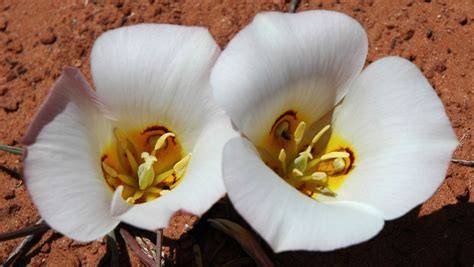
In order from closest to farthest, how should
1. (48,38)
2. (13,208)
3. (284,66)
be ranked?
(284,66) < (13,208) < (48,38)

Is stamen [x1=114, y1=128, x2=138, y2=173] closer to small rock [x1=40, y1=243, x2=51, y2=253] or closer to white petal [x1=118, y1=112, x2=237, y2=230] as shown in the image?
white petal [x1=118, y1=112, x2=237, y2=230]

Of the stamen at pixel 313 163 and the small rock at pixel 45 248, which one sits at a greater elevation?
the stamen at pixel 313 163

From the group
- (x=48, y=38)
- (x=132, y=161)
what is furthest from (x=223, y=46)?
(x=132, y=161)

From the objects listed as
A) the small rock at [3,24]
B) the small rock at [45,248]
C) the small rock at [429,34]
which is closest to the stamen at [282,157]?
the small rock at [45,248]

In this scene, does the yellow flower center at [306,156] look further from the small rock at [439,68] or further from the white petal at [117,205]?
the small rock at [439,68]

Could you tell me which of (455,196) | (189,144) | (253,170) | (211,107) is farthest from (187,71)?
(455,196)

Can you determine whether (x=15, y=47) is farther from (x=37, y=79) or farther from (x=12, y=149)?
(x=12, y=149)

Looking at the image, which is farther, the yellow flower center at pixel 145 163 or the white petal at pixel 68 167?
the yellow flower center at pixel 145 163
